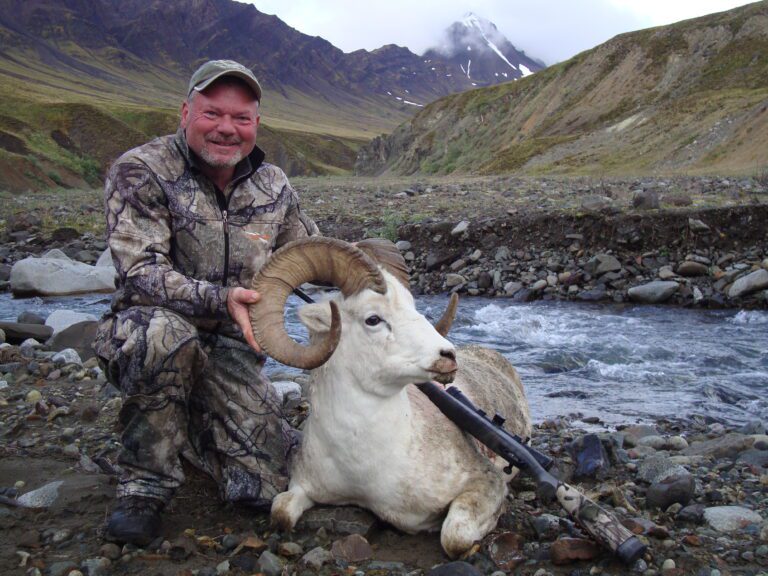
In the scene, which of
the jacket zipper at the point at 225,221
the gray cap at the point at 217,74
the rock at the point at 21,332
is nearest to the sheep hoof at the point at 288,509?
the jacket zipper at the point at 225,221

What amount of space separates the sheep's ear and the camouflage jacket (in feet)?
1.67

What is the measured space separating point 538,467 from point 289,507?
1591 mm

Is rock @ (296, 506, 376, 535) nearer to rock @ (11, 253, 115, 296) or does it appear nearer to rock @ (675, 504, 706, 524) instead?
rock @ (675, 504, 706, 524)

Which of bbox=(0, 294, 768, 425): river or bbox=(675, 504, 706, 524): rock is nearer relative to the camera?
bbox=(675, 504, 706, 524): rock

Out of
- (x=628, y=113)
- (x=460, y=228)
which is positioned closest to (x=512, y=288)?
(x=460, y=228)

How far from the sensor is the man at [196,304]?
4.81 meters

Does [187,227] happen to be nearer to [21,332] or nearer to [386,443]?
[386,443]

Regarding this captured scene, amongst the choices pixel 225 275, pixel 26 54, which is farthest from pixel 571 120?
pixel 26 54

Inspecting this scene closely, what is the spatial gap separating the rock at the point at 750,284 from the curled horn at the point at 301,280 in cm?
1058

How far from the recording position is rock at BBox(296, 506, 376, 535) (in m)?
4.74

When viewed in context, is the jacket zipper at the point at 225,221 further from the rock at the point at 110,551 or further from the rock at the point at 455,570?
the rock at the point at 455,570

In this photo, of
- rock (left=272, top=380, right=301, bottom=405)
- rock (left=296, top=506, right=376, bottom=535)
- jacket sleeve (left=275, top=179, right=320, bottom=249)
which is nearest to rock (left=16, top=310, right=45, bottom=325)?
rock (left=272, top=380, right=301, bottom=405)

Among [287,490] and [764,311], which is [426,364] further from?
[764,311]

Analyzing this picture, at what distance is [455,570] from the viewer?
13.6 feet
